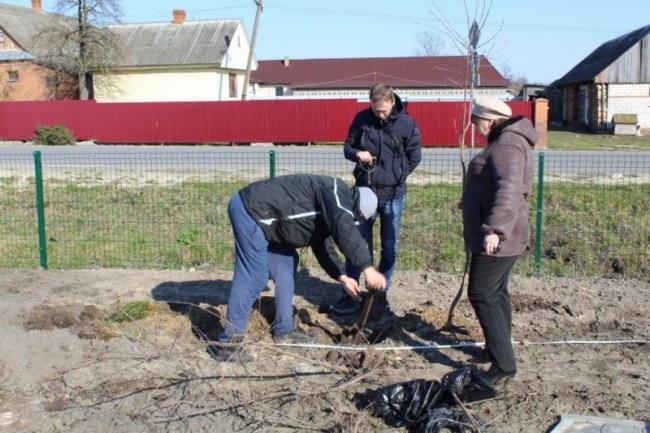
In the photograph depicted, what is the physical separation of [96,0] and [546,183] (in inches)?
1286

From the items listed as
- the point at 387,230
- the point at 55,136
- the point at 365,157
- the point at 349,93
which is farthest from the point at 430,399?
the point at 349,93

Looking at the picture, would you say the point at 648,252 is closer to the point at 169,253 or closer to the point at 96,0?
the point at 169,253

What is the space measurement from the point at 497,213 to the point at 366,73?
43.8 meters

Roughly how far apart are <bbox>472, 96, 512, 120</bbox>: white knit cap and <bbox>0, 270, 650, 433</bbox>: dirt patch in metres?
1.63

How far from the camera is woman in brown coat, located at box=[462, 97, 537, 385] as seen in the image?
3922 mm

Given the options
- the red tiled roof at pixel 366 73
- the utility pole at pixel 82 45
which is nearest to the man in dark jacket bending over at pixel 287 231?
the utility pole at pixel 82 45

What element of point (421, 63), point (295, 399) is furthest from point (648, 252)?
point (421, 63)

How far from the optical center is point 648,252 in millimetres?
8047

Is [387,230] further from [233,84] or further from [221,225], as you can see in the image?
[233,84]

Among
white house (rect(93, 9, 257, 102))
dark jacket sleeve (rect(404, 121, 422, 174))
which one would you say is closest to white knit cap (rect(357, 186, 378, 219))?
dark jacket sleeve (rect(404, 121, 422, 174))

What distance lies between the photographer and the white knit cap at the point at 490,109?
402cm

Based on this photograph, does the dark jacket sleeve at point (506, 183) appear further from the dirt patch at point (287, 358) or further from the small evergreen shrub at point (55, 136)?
the small evergreen shrub at point (55, 136)

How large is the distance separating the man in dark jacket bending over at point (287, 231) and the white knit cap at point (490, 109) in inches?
33.5

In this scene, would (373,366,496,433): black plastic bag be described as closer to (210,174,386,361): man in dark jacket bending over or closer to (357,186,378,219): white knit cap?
(210,174,386,361): man in dark jacket bending over
